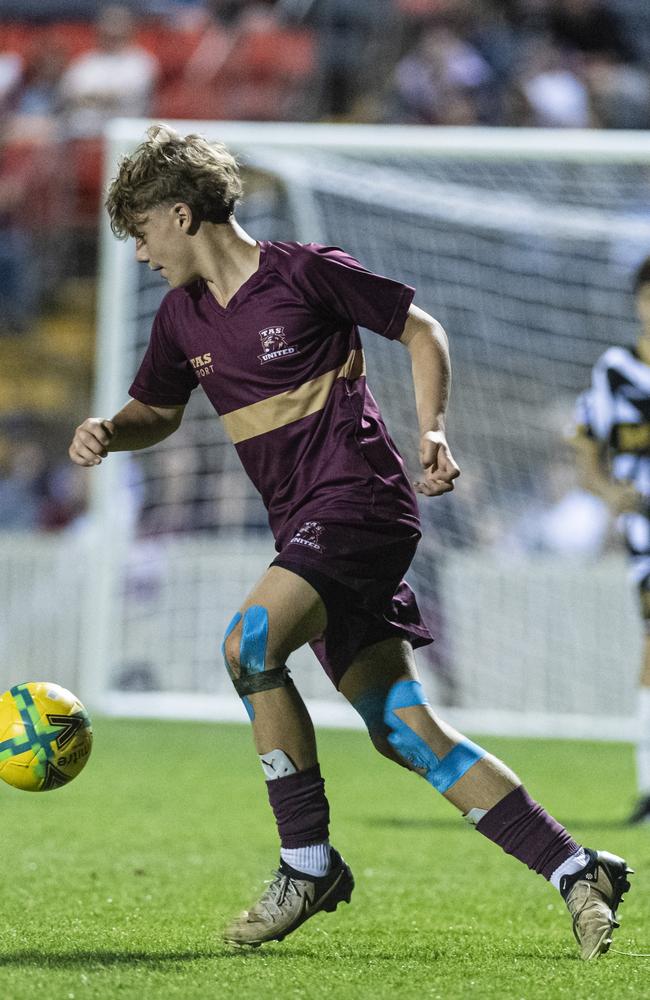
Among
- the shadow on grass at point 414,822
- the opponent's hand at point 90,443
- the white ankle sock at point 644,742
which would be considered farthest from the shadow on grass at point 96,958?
the white ankle sock at point 644,742

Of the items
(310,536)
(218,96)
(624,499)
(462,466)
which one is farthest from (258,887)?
(218,96)

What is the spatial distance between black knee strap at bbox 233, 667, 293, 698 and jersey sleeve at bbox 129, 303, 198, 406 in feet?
3.08

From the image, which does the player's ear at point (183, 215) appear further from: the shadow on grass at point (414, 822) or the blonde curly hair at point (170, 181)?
the shadow on grass at point (414, 822)

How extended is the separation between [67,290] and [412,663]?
37.1 ft

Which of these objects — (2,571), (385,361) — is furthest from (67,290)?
(385,361)

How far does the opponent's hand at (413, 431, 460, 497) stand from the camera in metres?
3.63

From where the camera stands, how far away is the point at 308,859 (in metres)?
3.85

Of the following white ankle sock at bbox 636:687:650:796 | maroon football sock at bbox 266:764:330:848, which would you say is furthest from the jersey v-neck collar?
white ankle sock at bbox 636:687:650:796

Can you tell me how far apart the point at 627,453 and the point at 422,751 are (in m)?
3.49

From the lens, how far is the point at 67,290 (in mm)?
14719

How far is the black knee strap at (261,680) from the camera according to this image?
12.4ft

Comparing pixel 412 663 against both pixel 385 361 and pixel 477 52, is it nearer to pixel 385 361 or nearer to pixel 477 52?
pixel 385 361

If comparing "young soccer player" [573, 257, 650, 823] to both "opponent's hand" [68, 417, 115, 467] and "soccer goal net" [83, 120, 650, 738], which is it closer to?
"soccer goal net" [83, 120, 650, 738]

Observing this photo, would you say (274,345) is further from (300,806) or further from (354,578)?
(300,806)
